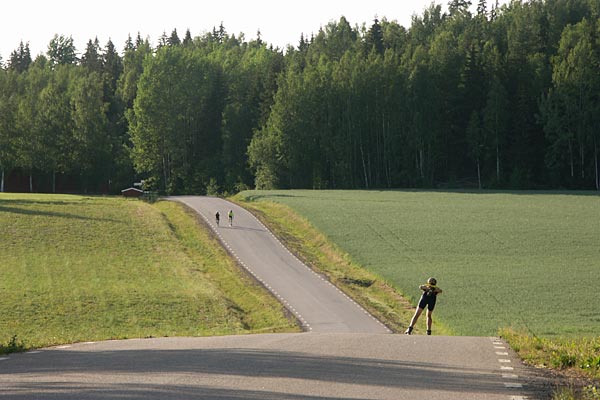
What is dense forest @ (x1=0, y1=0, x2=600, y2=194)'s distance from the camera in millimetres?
108875

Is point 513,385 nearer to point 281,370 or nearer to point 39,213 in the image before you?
point 281,370

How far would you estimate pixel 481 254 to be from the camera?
54625mm

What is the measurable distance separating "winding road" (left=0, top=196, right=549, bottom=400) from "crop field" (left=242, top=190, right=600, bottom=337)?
1494cm

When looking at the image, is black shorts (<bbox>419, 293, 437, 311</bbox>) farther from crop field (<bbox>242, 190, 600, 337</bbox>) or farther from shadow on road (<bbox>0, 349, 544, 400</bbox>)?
shadow on road (<bbox>0, 349, 544, 400</bbox>)

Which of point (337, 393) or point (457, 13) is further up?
point (457, 13)

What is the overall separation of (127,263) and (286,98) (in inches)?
2609

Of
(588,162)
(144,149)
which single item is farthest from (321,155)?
(588,162)

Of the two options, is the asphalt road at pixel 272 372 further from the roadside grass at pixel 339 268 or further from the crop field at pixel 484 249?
the roadside grass at pixel 339 268

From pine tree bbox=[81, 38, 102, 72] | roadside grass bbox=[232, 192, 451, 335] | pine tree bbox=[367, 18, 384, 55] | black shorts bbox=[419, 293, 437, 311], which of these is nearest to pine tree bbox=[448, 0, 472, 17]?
pine tree bbox=[367, 18, 384, 55]

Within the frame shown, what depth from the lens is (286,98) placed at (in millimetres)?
118625

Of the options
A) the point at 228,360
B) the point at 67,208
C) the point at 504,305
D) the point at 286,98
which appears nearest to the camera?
the point at 228,360

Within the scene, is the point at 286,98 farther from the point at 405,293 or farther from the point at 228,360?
the point at 228,360

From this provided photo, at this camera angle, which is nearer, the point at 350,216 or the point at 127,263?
the point at 127,263

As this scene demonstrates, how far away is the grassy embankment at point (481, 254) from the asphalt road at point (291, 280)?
1.39 m
